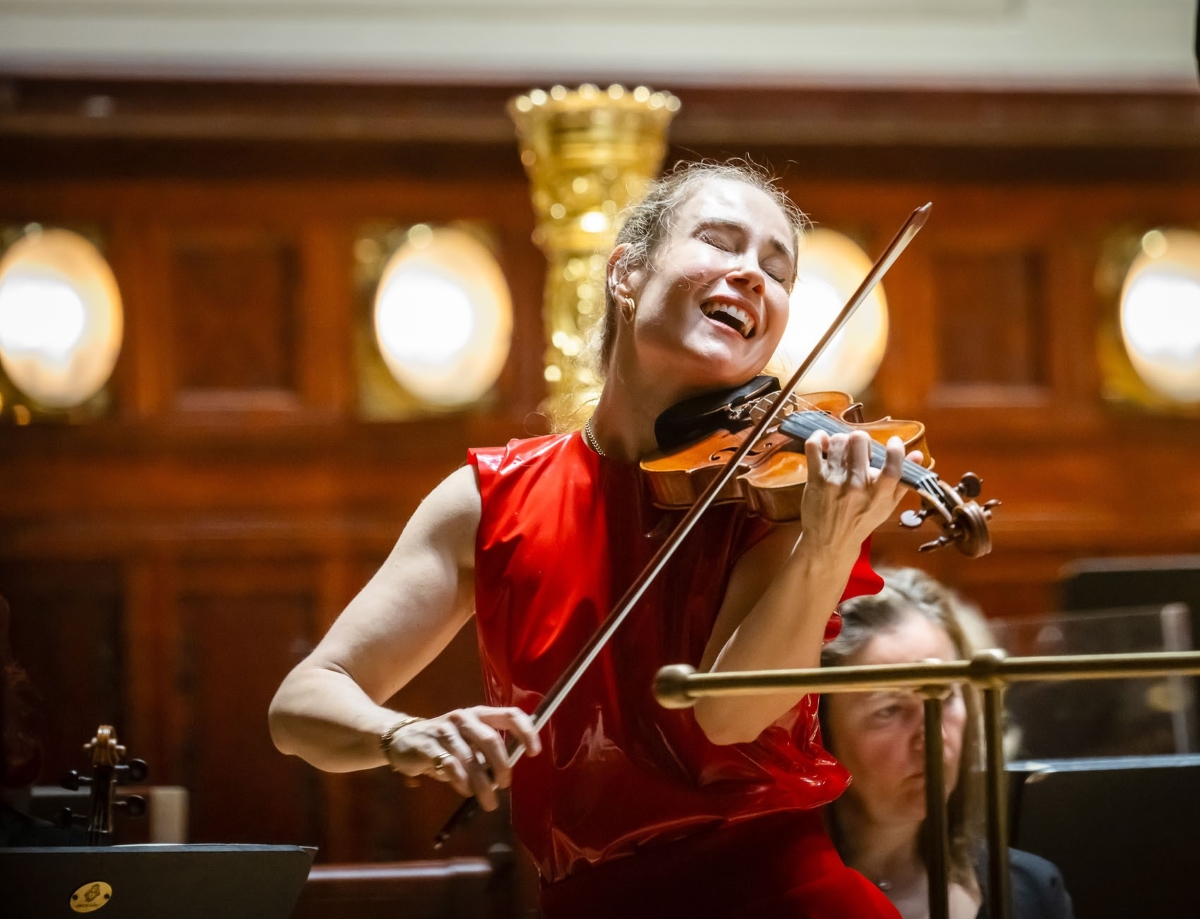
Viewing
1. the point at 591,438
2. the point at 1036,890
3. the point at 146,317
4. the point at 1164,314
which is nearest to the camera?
the point at 591,438

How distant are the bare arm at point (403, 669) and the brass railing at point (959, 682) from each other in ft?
0.56

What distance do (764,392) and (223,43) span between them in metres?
3.27

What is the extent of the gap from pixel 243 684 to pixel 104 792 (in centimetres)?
261

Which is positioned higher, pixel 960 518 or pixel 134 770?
pixel 960 518

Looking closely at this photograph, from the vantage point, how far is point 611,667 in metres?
1.59

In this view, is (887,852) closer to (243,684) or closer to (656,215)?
(656,215)

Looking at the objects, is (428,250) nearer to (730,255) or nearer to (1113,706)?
(1113,706)

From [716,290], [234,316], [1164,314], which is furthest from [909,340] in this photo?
[716,290]

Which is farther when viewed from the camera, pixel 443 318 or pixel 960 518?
pixel 443 318

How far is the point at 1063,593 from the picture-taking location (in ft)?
12.6

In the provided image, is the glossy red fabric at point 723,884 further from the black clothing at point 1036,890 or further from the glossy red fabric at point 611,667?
the black clothing at point 1036,890

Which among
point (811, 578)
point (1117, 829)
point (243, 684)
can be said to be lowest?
point (243, 684)

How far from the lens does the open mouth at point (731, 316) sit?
5.46 ft

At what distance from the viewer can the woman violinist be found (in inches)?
58.5
